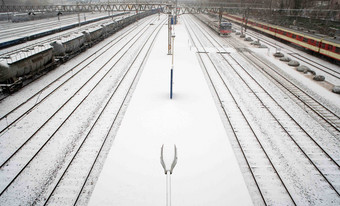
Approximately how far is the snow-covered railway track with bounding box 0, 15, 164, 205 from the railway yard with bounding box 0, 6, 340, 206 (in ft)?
0.16

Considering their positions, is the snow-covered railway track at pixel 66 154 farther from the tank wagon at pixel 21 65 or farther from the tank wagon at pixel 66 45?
the tank wagon at pixel 66 45

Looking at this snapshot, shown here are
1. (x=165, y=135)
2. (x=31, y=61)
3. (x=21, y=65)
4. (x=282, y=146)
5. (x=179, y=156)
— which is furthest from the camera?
(x=31, y=61)

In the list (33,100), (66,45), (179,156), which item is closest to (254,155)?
(179,156)

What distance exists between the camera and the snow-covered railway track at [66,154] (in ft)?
26.7

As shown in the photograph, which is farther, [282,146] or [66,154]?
[282,146]

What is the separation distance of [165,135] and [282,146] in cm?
600

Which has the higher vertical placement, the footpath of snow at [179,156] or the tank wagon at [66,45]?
the tank wagon at [66,45]

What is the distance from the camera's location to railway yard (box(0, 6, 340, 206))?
27.0 ft

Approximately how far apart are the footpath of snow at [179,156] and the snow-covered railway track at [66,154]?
96 centimetres

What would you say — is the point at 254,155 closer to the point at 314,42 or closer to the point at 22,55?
the point at 22,55

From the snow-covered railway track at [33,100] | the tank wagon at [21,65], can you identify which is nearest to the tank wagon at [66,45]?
the snow-covered railway track at [33,100]

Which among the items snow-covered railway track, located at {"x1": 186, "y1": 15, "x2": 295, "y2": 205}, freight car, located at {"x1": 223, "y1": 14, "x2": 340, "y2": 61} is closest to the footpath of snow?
snow-covered railway track, located at {"x1": 186, "y1": 15, "x2": 295, "y2": 205}

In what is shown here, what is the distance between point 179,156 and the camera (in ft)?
33.0

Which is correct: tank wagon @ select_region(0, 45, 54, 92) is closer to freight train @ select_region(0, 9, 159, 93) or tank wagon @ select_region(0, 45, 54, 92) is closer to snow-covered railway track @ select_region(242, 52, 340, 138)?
freight train @ select_region(0, 9, 159, 93)
